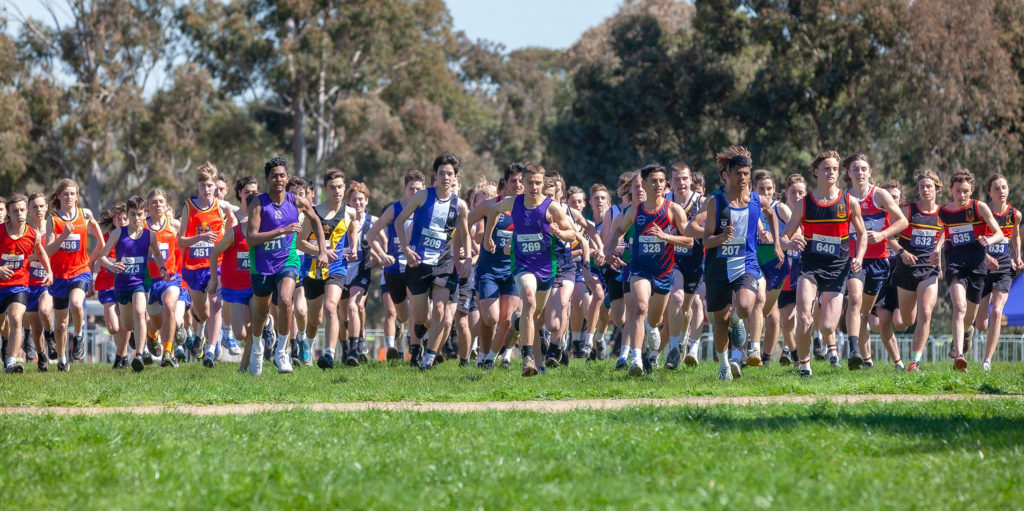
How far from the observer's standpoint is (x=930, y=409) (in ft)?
28.6

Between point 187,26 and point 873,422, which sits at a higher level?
point 187,26

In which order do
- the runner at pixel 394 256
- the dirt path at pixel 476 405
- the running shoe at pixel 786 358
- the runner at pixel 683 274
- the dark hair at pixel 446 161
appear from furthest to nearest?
the running shoe at pixel 786 358 < the runner at pixel 394 256 < the dark hair at pixel 446 161 < the runner at pixel 683 274 < the dirt path at pixel 476 405

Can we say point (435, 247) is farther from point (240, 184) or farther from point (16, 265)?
point (16, 265)

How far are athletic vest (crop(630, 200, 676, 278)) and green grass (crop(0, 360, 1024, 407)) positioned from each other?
42.8 inches

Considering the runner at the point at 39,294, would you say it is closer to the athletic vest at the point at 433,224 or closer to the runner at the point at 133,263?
the runner at the point at 133,263

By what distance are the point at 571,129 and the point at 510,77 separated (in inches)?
663

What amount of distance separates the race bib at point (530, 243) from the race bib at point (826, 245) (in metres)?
2.79

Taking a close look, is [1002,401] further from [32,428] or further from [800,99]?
[800,99]

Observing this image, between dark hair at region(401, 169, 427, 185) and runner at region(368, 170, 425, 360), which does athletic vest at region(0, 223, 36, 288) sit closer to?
runner at region(368, 170, 425, 360)

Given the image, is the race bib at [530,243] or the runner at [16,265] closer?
the race bib at [530,243]

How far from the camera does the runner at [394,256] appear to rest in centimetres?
1447

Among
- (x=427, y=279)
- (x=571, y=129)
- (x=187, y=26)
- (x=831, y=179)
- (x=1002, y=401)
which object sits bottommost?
(x=1002, y=401)

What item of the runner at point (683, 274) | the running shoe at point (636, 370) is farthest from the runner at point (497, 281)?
the runner at point (683, 274)

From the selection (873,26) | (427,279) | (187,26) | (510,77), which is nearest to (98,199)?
(187,26)
